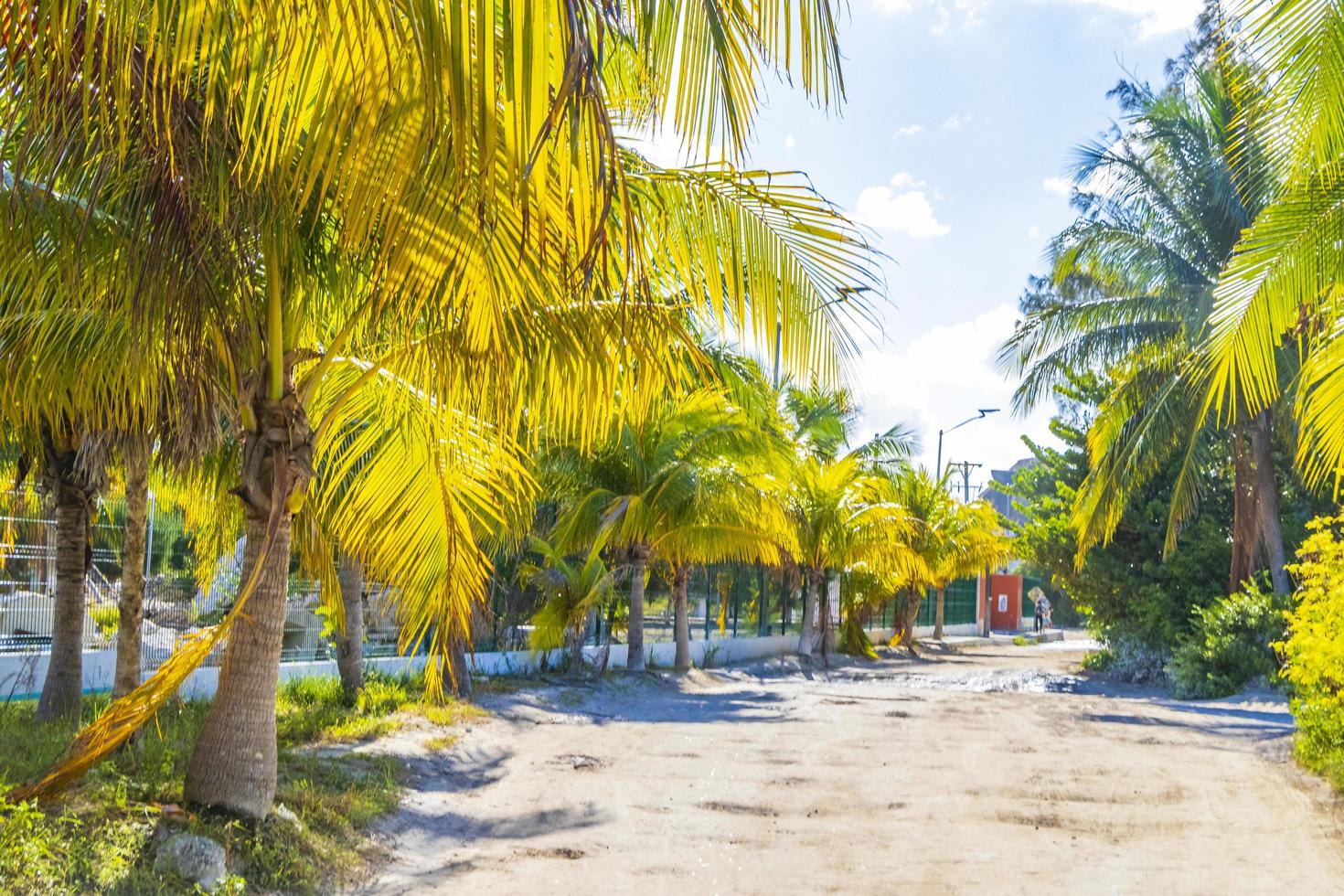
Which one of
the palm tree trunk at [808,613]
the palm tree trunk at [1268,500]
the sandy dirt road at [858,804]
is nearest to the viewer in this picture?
the sandy dirt road at [858,804]

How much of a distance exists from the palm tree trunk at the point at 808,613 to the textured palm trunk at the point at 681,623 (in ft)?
16.1

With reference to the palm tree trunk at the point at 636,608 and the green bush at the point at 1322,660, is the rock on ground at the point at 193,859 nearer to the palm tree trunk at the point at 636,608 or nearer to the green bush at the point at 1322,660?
the green bush at the point at 1322,660

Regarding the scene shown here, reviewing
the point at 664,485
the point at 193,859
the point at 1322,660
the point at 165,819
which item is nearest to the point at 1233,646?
the point at 1322,660

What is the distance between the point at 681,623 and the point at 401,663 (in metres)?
6.54

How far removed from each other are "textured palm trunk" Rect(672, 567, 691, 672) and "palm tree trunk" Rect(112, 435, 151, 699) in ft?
41.4

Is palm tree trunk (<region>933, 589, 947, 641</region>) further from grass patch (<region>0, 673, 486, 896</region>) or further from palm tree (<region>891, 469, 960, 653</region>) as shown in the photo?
grass patch (<region>0, 673, 486, 896</region>)

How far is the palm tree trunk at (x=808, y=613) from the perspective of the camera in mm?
25516

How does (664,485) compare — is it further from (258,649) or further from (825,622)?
(258,649)

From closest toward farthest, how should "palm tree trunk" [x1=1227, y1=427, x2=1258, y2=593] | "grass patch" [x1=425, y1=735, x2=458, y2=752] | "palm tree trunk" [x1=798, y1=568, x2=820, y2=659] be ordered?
1. "grass patch" [x1=425, y1=735, x2=458, y2=752]
2. "palm tree trunk" [x1=1227, y1=427, x2=1258, y2=593]
3. "palm tree trunk" [x1=798, y1=568, x2=820, y2=659]

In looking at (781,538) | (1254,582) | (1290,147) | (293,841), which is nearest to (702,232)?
(1290,147)

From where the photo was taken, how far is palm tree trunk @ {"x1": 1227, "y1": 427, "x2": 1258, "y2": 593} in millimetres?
20781

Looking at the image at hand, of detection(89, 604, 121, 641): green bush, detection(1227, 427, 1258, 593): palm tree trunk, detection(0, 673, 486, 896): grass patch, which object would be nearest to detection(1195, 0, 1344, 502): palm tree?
detection(0, 673, 486, 896): grass patch

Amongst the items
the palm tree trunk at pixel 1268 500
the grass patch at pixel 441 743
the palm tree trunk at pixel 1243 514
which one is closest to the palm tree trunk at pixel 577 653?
the grass patch at pixel 441 743

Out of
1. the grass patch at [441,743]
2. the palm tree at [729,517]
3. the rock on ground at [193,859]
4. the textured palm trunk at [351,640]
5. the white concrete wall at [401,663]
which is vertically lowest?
the grass patch at [441,743]
